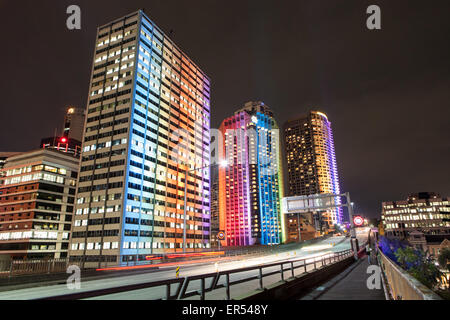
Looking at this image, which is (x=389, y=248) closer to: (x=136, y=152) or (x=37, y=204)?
(x=136, y=152)

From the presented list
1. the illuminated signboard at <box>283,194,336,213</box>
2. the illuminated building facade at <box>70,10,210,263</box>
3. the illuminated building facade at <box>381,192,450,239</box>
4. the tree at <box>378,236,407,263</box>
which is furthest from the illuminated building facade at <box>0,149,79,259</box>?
the illuminated building facade at <box>381,192,450,239</box>

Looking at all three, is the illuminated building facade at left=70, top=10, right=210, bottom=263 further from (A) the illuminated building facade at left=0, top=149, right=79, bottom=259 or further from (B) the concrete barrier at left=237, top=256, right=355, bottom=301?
(B) the concrete barrier at left=237, top=256, right=355, bottom=301

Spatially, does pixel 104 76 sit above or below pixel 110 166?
above

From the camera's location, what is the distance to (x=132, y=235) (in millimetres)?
82125

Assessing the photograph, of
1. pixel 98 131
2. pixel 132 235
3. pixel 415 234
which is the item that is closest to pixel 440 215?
pixel 415 234

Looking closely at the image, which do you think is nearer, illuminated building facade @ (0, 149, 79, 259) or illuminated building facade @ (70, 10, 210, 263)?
illuminated building facade @ (70, 10, 210, 263)

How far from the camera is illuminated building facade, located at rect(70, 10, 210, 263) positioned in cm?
8319

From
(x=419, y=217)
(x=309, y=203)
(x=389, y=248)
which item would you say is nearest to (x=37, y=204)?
Answer: (x=309, y=203)

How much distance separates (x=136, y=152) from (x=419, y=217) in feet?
496

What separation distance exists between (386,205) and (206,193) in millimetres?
117083

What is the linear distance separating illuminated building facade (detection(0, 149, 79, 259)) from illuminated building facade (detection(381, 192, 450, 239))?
492 feet

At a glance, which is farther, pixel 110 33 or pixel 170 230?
pixel 110 33

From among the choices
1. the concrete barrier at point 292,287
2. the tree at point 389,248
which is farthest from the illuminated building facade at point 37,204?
the concrete barrier at point 292,287
